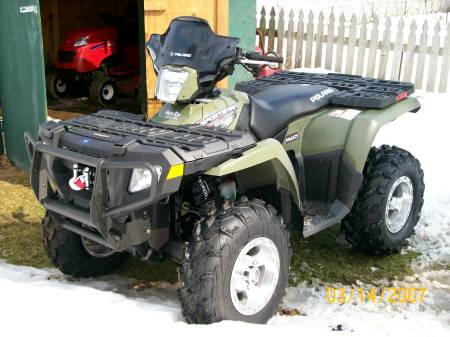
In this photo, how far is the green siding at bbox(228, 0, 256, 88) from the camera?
8.31m

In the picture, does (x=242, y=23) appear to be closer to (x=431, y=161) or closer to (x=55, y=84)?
(x=431, y=161)

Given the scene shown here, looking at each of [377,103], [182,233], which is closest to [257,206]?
[182,233]

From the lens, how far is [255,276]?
11.0 feet

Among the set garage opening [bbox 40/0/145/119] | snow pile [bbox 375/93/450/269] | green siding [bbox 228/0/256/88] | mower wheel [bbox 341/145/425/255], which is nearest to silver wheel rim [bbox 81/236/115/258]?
mower wheel [bbox 341/145/425/255]

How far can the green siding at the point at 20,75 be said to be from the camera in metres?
6.11

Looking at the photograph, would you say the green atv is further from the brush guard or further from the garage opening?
the garage opening

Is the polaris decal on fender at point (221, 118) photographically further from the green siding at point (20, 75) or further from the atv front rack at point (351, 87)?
the green siding at point (20, 75)

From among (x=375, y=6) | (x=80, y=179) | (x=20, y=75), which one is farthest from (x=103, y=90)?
(x=375, y=6)

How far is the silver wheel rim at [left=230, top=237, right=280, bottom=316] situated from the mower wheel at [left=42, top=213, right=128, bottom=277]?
115cm

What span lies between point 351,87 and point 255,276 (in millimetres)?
1925

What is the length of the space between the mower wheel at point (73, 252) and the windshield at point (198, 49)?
123 centimetres

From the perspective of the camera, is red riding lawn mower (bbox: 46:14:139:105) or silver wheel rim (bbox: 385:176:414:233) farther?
red riding lawn mower (bbox: 46:14:139:105)
